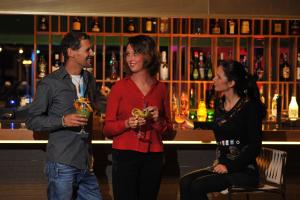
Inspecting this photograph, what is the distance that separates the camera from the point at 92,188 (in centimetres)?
389

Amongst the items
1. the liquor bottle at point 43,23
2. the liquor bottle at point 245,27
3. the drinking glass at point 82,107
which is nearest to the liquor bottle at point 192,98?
the liquor bottle at point 245,27

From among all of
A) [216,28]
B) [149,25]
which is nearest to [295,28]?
[216,28]

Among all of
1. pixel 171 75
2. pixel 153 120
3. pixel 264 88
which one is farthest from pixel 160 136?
pixel 264 88

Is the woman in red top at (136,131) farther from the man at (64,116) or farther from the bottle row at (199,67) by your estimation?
the bottle row at (199,67)

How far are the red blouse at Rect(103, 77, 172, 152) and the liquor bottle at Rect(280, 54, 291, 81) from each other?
13.2ft

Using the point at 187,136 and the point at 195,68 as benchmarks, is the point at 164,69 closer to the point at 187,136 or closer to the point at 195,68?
the point at 195,68

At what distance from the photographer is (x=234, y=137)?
4000 mm

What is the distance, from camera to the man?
12.0 feet

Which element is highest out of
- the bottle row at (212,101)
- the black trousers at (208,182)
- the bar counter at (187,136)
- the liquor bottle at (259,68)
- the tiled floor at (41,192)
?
the liquor bottle at (259,68)

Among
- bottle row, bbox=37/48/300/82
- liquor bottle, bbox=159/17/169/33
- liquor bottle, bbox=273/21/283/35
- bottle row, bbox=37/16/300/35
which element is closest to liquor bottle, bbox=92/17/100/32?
bottle row, bbox=37/16/300/35

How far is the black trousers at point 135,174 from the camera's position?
3.50 meters

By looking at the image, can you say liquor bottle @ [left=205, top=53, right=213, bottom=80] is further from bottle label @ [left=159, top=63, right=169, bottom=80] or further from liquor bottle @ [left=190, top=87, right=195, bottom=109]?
bottle label @ [left=159, top=63, right=169, bottom=80]

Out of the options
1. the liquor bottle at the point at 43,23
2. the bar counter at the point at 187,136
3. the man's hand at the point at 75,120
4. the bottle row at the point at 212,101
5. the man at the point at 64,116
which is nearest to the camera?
the man's hand at the point at 75,120

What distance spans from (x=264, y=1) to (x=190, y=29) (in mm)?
1753
